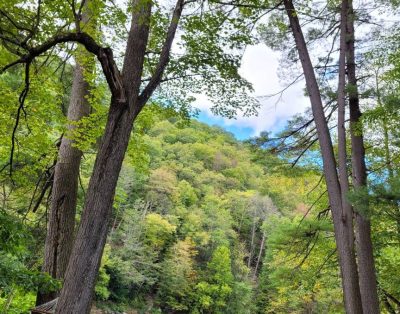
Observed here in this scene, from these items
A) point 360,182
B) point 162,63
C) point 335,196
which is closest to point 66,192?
point 162,63

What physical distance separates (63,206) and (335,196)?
3855 millimetres

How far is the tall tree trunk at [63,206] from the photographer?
4855 mm

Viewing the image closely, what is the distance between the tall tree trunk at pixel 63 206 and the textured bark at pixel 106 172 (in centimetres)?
200

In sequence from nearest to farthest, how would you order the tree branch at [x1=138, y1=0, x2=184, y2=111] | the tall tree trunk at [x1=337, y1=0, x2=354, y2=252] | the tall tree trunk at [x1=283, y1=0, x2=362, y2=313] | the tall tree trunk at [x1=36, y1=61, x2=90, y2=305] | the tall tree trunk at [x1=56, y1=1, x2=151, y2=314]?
the tall tree trunk at [x1=56, y1=1, x2=151, y2=314]
the tree branch at [x1=138, y1=0, x2=184, y2=111]
the tall tree trunk at [x1=283, y1=0, x2=362, y2=313]
the tall tree trunk at [x1=337, y1=0, x2=354, y2=252]
the tall tree trunk at [x1=36, y1=61, x2=90, y2=305]

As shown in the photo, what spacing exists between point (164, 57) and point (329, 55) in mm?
3632

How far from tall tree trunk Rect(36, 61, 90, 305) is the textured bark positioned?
6.56 ft

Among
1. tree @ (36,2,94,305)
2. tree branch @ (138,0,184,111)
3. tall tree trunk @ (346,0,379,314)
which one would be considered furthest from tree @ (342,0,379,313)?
tree @ (36,2,94,305)

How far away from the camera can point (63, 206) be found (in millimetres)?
5102

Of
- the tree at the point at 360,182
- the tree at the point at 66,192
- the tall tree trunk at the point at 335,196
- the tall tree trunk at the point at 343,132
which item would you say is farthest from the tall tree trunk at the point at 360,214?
the tree at the point at 66,192

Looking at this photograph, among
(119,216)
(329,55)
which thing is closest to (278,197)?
(119,216)

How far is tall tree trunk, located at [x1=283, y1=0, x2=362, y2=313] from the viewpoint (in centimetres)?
461

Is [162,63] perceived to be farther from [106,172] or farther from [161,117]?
[161,117]

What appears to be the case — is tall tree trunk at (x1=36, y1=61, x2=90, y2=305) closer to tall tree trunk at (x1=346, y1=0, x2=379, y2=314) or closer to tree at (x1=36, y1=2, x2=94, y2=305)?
tree at (x1=36, y1=2, x2=94, y2=305)

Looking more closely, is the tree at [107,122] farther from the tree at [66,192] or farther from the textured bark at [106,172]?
the tree at [66,192]
